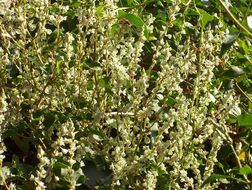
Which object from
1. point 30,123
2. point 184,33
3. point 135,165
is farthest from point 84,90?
point 184,33

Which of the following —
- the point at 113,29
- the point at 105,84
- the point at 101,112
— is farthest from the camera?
the point at 113,29

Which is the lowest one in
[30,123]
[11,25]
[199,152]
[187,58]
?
[199,152]

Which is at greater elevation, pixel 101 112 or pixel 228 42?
pixel 228 42

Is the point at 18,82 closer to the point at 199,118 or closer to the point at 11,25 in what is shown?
the point at 11,25

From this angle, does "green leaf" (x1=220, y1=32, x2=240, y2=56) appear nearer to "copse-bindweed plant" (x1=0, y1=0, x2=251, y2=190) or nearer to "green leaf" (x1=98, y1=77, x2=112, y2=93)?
"copse-bindweed plant" (x1=0, y1=0, x2=251, y2=190)

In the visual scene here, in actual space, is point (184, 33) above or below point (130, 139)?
above

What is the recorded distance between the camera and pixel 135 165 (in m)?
1.98

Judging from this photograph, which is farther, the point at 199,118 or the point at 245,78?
the point at 245,78

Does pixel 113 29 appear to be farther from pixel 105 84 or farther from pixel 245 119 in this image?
pixel 245 119

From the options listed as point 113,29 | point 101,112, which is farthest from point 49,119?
point 113,29

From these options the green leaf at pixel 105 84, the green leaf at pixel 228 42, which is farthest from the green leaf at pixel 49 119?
the green leaf at pixel 228 42

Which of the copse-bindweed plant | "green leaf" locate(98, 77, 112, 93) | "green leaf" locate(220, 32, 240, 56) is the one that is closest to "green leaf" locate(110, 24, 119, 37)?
the copse-bindweed plant

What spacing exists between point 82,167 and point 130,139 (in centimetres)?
20

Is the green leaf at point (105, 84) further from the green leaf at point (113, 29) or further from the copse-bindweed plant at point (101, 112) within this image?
the green leaf at point (113, 29)
